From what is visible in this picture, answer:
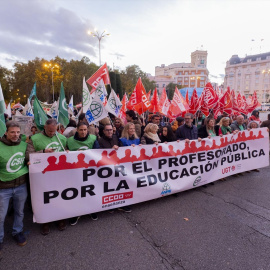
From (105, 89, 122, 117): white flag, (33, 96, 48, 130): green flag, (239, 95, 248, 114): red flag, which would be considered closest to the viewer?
(33, 96, 48, 130): green flag

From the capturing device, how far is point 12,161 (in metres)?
2.83

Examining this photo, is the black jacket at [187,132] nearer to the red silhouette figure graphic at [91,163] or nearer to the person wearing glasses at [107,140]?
the person wearing glasses at [107,140]

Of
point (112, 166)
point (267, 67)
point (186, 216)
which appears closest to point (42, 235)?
point (112, 166)

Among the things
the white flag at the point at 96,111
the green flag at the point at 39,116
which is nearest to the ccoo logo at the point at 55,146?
the green flag at the point at 39,116

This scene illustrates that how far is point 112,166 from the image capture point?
12.1 ft

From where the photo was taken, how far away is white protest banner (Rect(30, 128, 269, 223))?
126 inches

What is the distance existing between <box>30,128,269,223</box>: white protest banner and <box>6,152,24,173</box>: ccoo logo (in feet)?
0.53

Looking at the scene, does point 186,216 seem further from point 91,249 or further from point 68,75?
point 68,75

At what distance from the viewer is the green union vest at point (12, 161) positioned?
274cm

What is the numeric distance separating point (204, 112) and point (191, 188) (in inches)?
172

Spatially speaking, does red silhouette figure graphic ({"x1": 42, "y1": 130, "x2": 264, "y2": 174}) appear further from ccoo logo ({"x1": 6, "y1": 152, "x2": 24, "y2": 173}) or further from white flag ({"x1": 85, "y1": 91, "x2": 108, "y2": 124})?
white flag ({"x1": 85, "y1": 91, "x2": 108, "y2": 124})

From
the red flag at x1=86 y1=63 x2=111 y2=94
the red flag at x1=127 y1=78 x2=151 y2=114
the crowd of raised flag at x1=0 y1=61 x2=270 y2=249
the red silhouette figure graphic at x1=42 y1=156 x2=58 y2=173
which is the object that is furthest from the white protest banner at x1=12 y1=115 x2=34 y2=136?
the red silhouette figure graphic at x1=42 y1=156 x2=58 y2=173

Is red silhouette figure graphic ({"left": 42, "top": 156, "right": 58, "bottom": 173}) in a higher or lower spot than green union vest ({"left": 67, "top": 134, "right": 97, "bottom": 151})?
lower

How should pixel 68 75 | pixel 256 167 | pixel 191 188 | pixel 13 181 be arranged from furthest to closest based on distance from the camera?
pixel 68 75, pixel 256 167, pixel 191 188, pixel 13 181
